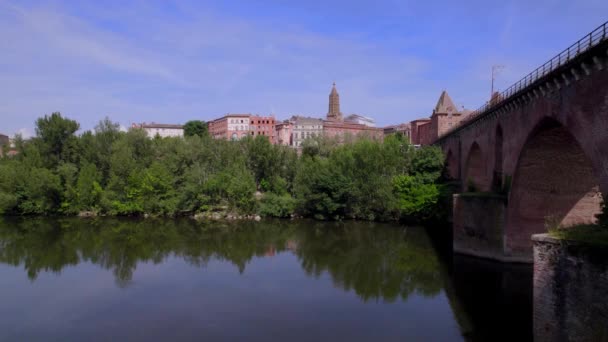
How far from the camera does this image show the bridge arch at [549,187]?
51.4ft

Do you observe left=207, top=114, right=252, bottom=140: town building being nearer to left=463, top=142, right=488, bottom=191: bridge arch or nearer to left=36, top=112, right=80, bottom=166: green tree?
left=36, top=112, right=80, bottom=166: green tree

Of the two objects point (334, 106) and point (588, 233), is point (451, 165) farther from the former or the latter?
point (334, 106)

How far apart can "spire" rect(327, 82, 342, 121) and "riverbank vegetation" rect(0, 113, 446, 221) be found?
48096 mm

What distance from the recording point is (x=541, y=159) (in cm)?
1672

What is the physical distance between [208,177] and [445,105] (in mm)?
33774

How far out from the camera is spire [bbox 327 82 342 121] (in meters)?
95.5

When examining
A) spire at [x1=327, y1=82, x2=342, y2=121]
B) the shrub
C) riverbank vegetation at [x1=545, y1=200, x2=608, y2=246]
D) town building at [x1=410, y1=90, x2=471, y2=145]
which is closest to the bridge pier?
riverbank vegetation at [x1=545, y1=200, x2=608, y2=246]

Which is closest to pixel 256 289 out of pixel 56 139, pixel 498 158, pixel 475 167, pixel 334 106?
pixel 498 158

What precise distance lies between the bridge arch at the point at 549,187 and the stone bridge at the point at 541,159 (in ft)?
0.09

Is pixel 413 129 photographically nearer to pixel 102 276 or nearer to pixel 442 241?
pixel 442 241

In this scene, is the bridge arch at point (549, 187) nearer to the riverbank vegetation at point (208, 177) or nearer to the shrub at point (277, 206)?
the riverbank vegetation at point (208, 177)

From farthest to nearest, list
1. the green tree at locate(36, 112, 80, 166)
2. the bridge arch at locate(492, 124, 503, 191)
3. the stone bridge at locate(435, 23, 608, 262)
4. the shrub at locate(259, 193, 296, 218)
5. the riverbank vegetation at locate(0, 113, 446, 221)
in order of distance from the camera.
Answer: the green tree at locate(36, 112, 80, 166), the shrub at locate(259, 193, 296, 218), the riverbank vegetation at locate(0, 113, 446, 221), the bridge arch at locate(492, 124, 503, 191), the stone bridge at locate(435, 23, 608, 262)

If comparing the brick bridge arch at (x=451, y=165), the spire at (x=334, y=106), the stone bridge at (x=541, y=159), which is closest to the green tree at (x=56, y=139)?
the brick bridge arch at (x=451, y=165)

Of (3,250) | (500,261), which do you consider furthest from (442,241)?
(3,250)
